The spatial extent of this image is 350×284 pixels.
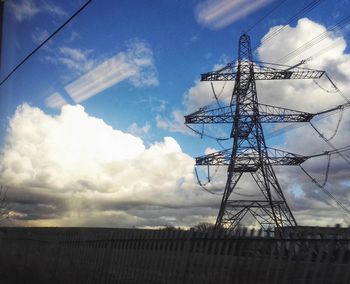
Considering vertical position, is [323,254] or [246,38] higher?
[246,38]

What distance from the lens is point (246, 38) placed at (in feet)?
148

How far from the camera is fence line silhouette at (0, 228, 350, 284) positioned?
6.89 metres

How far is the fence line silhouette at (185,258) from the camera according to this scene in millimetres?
6895

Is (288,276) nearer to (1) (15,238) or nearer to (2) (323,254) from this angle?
(2) (323,254)

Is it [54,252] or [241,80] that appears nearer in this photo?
[54,252]

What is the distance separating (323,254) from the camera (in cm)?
688

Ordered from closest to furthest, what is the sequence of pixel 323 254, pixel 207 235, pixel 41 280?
pixel 323 254 → pixel 207 235 → pixel 41 280

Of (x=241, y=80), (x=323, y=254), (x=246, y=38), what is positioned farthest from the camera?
(x=246, y=38)

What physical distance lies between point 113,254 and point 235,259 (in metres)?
4.89

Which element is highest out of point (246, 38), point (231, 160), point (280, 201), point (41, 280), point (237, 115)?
point (246, 38)

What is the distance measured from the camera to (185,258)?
9578mm

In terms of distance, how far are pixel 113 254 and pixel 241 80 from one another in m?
31.1

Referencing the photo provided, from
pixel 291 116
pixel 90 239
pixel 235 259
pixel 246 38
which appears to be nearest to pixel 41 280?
pixel 90 239

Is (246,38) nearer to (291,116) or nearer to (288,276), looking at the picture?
(291,116)
